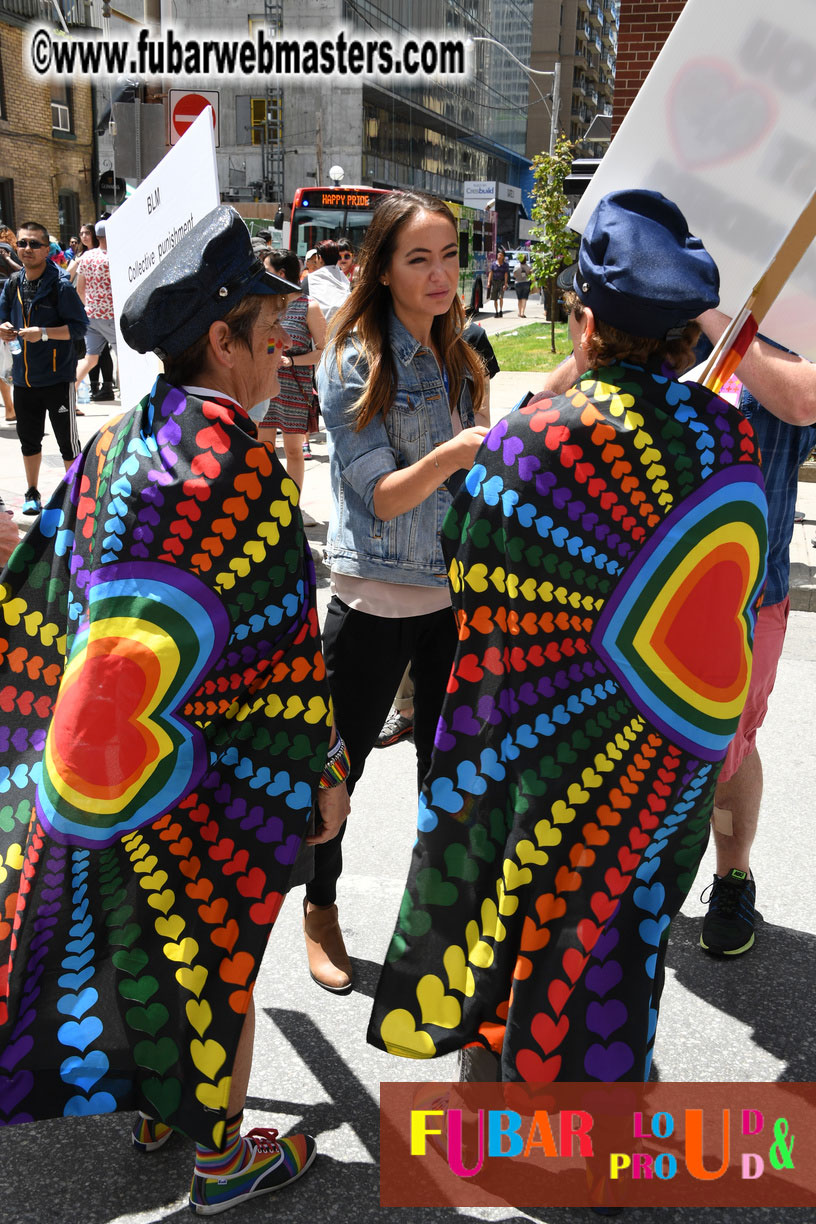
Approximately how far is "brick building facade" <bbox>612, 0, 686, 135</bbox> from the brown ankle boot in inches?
327

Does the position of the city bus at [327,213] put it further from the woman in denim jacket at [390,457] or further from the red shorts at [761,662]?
the red shorts at [761,662]

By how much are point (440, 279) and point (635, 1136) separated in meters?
2.01

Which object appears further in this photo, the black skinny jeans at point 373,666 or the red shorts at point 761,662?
the red shorts at point 761,662

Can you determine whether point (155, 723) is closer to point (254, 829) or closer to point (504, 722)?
point (254, 829)

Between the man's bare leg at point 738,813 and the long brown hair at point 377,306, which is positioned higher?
the long brown hair at point 377,306

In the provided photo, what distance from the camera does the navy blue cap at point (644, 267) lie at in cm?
183

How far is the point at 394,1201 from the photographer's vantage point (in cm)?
222

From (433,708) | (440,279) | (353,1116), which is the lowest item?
(353,1116)

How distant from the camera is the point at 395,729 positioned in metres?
4.47

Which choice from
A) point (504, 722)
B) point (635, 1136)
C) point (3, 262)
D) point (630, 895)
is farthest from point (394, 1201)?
point (3, 262)

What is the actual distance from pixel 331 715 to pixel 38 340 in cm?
649

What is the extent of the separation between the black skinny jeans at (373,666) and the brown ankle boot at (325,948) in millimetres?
125

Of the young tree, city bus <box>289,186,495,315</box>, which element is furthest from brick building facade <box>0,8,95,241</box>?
the young tree

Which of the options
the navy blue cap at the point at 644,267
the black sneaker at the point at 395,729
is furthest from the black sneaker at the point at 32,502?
the navy blue cap at the point at 644,267
